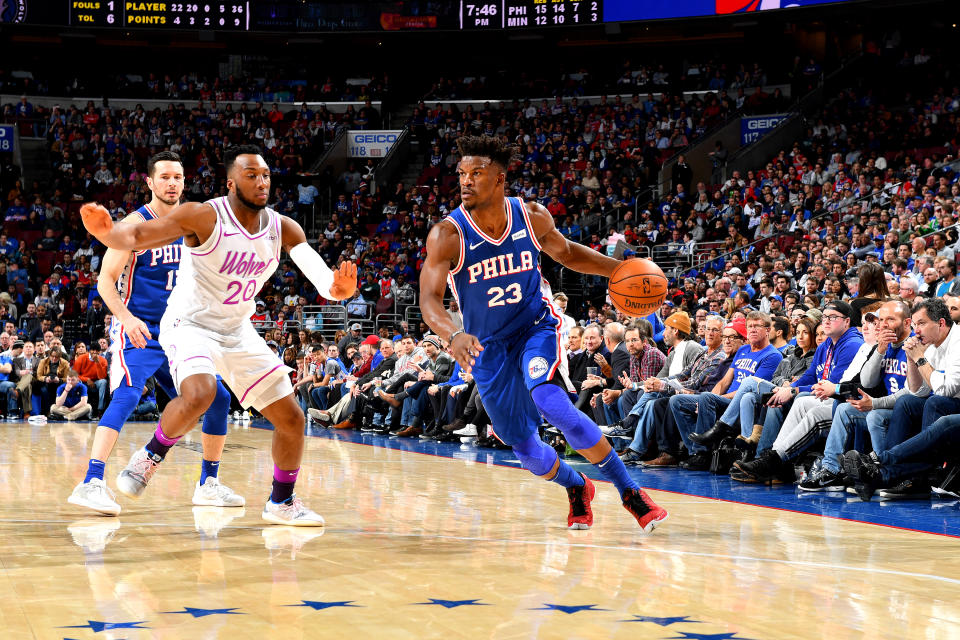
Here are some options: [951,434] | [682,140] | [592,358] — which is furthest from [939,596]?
[682,140]

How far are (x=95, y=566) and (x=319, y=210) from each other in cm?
2178

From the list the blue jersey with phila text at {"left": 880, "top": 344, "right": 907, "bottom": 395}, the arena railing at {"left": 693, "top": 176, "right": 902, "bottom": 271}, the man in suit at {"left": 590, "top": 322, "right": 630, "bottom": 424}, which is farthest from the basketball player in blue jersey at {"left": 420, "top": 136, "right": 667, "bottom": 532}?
the arena railing at {"left": 693, "top": 176, "right": 902, "bottom": 271}

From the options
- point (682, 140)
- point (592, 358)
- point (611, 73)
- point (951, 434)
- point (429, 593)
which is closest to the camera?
point (429, 593)

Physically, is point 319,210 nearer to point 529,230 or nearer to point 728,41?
point 728,41

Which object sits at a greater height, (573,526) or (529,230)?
(529,230)

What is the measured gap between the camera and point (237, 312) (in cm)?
516

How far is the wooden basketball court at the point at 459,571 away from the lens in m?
3.13

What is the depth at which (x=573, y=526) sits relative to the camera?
16.7 ft

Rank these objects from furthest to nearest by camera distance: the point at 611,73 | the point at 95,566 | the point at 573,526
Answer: the point at 611,73, the point at 573,526, the point at 95,566

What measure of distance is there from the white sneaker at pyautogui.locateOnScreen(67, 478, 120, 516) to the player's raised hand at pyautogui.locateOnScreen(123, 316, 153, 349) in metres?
0.77

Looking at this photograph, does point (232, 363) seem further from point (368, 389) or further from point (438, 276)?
point (368, 389)

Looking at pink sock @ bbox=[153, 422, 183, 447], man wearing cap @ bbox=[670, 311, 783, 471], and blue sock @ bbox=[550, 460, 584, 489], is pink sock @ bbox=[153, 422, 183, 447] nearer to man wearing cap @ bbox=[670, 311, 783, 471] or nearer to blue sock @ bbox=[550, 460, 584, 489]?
blue sock @ bbox=[550, 460, 584, 489]

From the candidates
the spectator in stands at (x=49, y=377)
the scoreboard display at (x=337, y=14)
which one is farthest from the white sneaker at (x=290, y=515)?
the scoreboard display at (x=337, y=14)

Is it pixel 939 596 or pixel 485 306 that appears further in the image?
pixel 485 306
